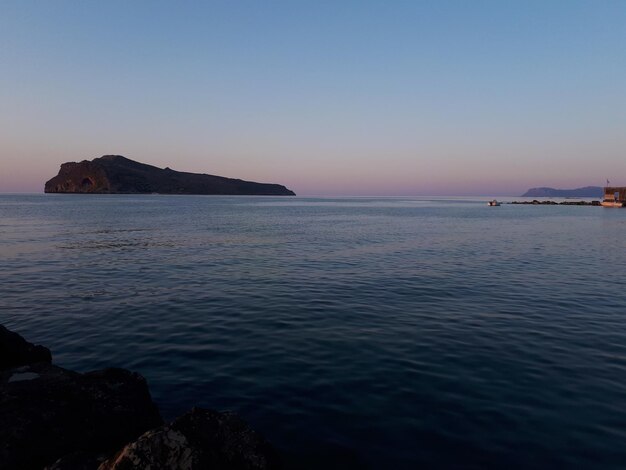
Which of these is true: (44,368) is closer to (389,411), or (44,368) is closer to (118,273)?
(389,411)

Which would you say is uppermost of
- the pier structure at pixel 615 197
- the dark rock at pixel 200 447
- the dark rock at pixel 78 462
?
the pier structure at pixel 615 197

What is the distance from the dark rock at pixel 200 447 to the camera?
5.46 metres

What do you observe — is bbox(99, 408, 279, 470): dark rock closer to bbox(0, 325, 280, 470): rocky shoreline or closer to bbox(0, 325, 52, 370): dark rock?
bbox(0, 325, 280, 470): rocky shoreline

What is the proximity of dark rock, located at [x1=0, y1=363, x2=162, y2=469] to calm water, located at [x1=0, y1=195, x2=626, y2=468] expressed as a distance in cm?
174

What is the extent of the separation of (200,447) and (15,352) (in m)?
7.83

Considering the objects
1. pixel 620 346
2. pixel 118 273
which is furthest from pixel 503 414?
pixel 118 273

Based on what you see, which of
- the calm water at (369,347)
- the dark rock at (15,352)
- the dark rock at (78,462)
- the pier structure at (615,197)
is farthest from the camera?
the pier structure at (615,197)

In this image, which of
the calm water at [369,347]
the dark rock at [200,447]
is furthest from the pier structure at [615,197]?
the dark rock at [200,447]

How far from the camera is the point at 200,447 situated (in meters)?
5.91

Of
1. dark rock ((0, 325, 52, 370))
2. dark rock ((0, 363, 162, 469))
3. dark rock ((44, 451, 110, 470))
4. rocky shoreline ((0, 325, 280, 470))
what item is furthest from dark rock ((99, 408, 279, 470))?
dark rock ((0, 325, 52, 370))

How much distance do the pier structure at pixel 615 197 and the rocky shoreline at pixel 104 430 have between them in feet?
570

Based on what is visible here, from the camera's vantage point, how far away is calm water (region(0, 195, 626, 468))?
8609 millimetres

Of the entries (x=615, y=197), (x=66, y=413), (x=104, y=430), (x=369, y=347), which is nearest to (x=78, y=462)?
(x=104, y=430)

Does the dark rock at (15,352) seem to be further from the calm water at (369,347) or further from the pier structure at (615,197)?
the pier structure at (615,197)
